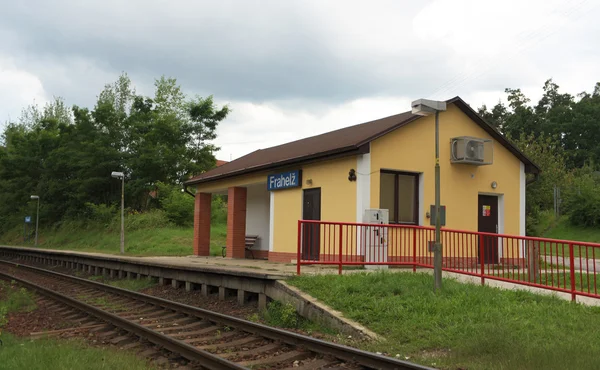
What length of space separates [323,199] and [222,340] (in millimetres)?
7564

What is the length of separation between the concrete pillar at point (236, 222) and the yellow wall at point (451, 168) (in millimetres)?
7605

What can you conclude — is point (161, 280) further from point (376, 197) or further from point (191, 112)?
point (191, 112)

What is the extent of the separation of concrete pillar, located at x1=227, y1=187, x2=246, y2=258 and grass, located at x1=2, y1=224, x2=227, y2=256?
4.05 metres

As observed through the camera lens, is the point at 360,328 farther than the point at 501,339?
Yes

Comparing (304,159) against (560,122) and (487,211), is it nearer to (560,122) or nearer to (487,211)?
(487,211)

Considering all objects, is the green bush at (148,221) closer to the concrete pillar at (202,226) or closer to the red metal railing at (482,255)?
the concrete pillar at (202,226)

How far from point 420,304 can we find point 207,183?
597 inches

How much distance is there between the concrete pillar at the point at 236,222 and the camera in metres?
20.1

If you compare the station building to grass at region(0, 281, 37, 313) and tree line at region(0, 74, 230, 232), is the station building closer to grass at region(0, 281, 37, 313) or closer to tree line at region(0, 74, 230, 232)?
grass at region(0, 281, 37, 313)

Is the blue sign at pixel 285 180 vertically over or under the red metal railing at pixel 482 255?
over

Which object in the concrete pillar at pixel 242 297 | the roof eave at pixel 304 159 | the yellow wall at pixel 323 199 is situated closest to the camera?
Answer: the concrete pillar at pixel 242 297

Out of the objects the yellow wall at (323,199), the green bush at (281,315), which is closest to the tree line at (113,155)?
the yellow wall at (323,199)

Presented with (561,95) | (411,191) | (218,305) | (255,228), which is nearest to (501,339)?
(218,305)

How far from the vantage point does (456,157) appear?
15125mm
